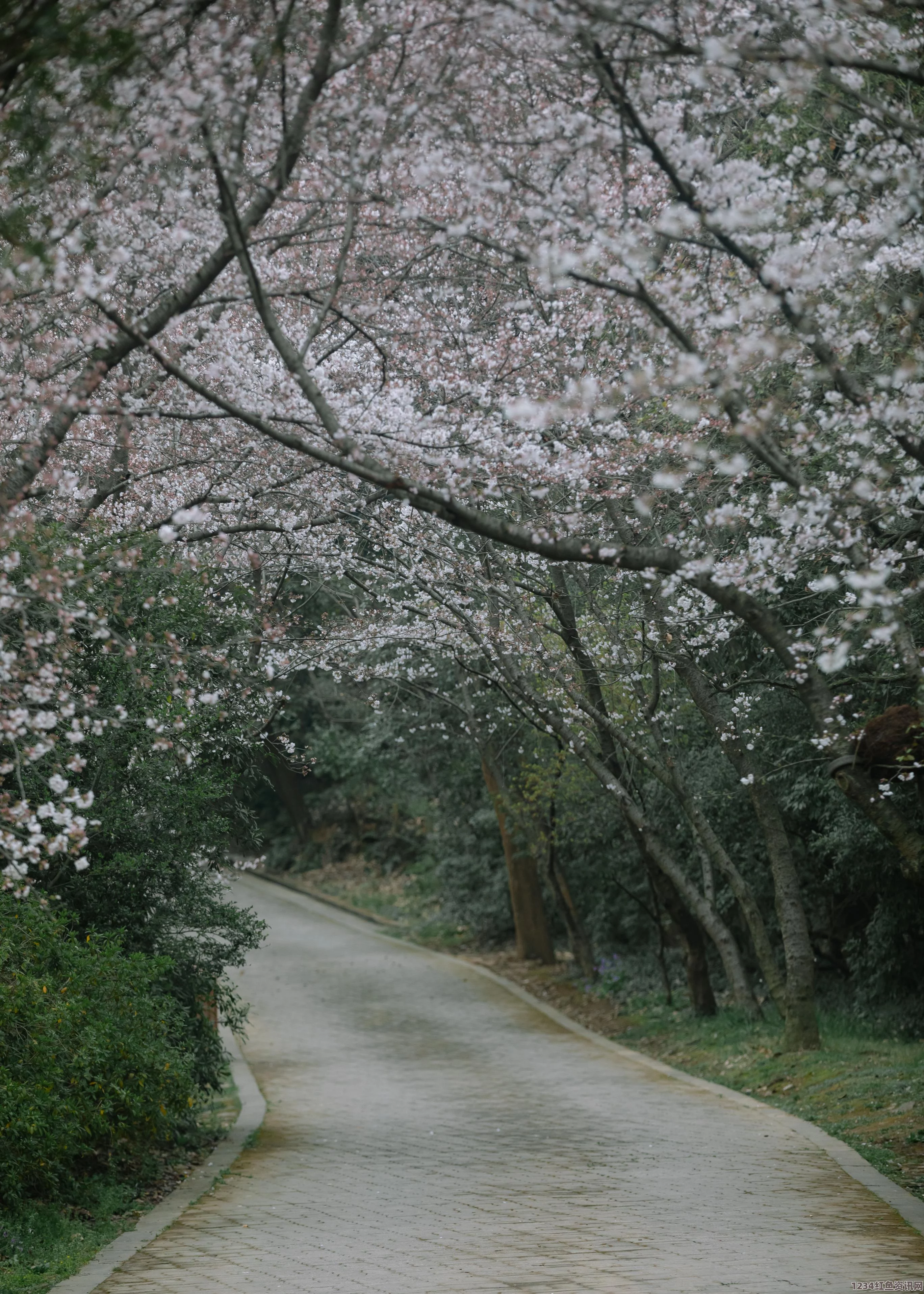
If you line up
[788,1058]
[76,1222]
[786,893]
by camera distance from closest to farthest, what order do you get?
[76,1222] < [788,1058] < [786,893]

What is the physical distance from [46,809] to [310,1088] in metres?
8.84

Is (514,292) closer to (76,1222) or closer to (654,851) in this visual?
(76,1222)

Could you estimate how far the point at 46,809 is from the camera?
5656 millimetres

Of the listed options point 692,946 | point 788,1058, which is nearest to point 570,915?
point 692,946

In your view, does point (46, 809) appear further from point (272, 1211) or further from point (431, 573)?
point (431, 573)

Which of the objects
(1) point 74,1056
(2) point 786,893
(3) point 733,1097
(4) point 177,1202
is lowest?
(4) point 177,1202

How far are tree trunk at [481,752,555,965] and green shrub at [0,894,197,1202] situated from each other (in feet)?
37.0

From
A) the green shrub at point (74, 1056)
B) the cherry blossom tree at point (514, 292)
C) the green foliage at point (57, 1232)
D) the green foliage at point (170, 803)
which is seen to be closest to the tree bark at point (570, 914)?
the green foliage at point (170, 803)

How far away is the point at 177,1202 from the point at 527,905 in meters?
12.9

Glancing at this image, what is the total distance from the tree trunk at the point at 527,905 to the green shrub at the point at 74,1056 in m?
11.3

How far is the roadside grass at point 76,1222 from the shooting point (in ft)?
22.0

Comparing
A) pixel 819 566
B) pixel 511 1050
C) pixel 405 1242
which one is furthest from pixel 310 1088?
pixel 819 566

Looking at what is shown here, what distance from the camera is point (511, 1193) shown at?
334 inches

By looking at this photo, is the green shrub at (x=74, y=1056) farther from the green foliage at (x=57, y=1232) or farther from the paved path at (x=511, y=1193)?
the paved path at (x=511, y=1193)
